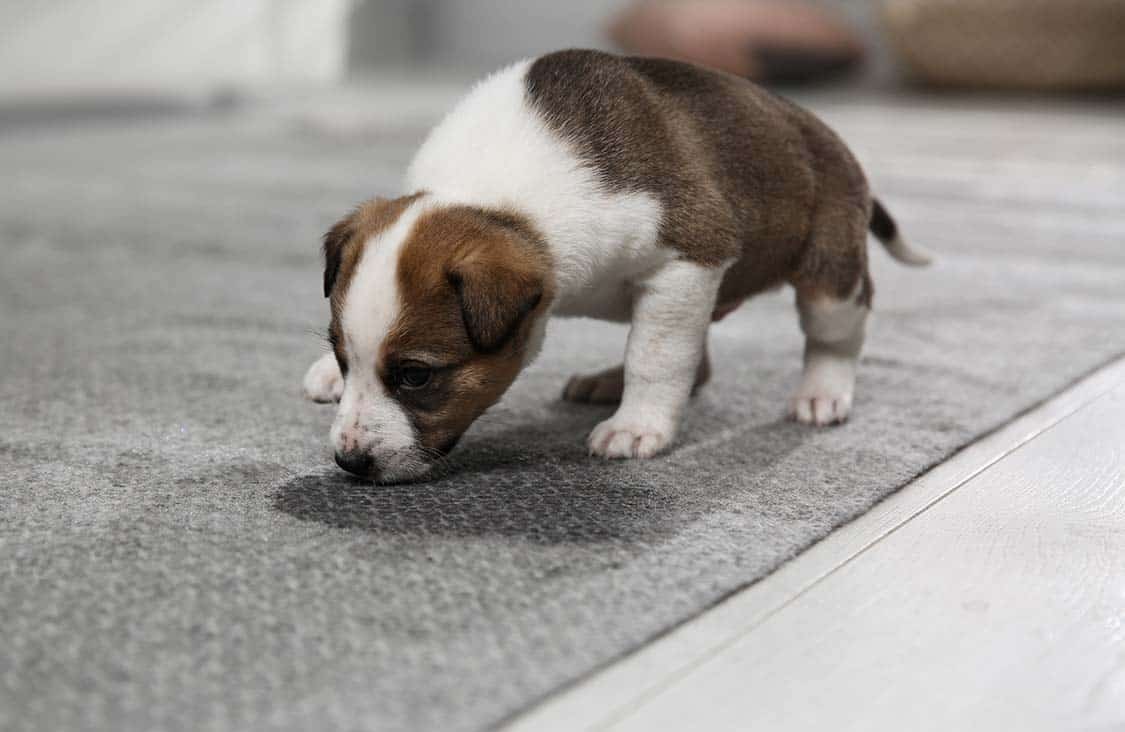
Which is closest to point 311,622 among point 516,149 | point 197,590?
point 197,590

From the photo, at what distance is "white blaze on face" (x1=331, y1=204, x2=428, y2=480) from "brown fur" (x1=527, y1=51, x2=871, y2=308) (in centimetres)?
31

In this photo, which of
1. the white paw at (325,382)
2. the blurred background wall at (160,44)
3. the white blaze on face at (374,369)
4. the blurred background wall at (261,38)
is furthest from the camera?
the blurred background wall at (261,38)

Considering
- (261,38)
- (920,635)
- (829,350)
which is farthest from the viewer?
(261,38)

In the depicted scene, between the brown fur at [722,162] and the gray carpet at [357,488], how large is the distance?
25 centimetres

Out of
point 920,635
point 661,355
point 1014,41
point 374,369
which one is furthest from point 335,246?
point 1014,41

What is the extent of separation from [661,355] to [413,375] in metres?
0.38

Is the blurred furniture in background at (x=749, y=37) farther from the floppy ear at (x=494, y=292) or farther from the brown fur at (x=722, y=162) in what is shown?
the floppy ear at (x=494, y=292)

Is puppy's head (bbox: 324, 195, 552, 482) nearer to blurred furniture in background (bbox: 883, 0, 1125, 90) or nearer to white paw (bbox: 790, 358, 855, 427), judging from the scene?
white paw (bbox: 790, 358, 855, 427)

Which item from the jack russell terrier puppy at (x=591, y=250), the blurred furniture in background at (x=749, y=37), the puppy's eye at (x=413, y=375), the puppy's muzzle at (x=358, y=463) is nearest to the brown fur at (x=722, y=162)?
the jack russell terrier puppy at (x=591, y=250)

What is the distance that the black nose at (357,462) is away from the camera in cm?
159

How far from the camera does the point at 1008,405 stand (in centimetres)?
198

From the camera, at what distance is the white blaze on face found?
1.55 m

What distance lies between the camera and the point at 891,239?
2279mm

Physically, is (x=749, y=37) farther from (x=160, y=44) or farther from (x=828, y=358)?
(x=828, y=358)
